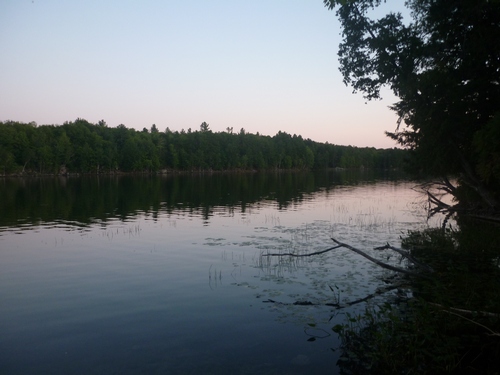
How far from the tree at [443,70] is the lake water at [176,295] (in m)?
5.97

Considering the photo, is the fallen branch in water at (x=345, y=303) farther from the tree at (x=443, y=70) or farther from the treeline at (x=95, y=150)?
the treeline at (x=95, y=150)

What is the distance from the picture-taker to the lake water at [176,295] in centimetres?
941

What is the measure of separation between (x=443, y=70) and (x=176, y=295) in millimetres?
17437

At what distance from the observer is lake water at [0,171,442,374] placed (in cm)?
941

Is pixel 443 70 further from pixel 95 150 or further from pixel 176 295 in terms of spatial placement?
pixel 95 150

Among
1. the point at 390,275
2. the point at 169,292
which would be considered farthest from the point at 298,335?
the point at 390,275

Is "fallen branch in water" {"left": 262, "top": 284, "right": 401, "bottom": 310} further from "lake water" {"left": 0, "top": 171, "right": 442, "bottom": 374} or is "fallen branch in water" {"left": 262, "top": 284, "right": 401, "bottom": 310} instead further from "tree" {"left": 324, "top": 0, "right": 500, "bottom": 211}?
"tree" {"left": 324, "top": 0, "right": 500, "bottom": 211}

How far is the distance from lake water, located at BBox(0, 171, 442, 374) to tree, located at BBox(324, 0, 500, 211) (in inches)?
235

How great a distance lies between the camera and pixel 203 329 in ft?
36.3

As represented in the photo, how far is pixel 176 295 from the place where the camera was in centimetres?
1409

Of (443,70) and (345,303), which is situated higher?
(443,70)

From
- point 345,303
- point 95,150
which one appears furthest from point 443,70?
point 95,150

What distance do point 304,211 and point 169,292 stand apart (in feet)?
87.5

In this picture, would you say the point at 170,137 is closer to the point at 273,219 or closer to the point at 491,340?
the point at 273,219
